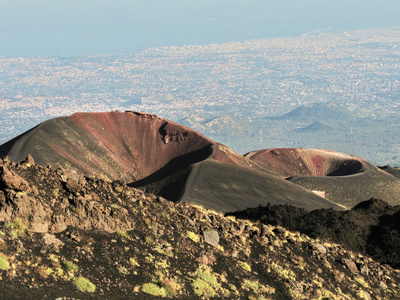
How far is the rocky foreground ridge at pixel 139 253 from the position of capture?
24000 millimetres

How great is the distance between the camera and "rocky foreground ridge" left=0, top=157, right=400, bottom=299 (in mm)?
24000

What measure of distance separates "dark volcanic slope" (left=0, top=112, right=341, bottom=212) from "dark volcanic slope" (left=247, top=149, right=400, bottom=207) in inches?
610

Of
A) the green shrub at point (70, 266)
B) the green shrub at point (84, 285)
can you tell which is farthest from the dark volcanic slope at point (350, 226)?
the green shrub at point (84, 285)

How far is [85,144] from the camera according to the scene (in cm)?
10994

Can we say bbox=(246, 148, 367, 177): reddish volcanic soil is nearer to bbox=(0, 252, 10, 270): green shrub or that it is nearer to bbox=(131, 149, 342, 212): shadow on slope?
bbox=(131, 149, 342, 212): shadow on slope

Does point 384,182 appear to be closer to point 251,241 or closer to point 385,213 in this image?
point 385,213

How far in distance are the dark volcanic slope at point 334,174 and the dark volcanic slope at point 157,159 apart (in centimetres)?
1550

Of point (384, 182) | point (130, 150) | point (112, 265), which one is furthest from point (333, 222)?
point (384, 182)

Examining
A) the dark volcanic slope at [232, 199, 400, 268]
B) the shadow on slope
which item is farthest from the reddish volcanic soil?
the dark volcanic slope at [232, 199, 400, 268]

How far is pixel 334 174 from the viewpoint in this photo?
483ft

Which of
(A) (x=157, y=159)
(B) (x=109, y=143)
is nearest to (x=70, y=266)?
(B) (x=109, y=143)

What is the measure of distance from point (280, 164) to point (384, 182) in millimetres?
26776

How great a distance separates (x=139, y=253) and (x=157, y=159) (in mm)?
91675

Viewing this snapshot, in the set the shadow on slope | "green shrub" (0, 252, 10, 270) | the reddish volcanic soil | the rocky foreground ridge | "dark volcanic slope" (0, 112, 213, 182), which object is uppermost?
"green shrub" (0, 252, 10, 270)
